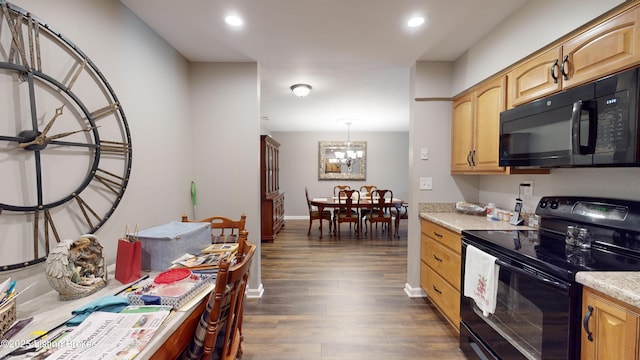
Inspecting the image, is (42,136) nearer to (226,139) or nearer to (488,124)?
(226,139)

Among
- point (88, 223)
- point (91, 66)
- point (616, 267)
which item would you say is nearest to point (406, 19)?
point (616, 267)

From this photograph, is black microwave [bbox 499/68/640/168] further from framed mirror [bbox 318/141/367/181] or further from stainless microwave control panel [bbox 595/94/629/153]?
framed mirror [bbox 318/141/367/181]

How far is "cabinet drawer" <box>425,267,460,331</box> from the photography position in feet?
6.63

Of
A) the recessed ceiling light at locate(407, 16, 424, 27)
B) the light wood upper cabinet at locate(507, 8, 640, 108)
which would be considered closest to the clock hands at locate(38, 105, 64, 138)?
the recessed ceiling light at locate(407, 16, 424, 27)

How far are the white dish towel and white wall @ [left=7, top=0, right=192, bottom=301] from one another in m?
2.30

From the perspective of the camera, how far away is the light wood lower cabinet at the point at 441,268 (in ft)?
6.64

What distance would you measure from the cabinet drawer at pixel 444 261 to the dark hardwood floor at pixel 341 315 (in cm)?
44

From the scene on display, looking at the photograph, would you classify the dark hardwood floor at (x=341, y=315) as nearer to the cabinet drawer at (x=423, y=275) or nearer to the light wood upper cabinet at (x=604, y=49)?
the cabinet drawer at (x=423, y=275)

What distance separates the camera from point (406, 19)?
1930 mm

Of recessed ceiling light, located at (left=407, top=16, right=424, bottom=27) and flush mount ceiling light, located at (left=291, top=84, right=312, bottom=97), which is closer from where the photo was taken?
recessed ceiling light, located at (left=407, top=16, right=424, bottom=27)

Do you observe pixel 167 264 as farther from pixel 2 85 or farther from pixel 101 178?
pixel 2 85

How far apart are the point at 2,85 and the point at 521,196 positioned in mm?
3233

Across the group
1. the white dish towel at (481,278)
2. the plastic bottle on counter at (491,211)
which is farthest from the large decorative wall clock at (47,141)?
the plastic bottle on counter at (491,211)

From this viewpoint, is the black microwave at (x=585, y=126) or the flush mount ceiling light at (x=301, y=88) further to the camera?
the flush mount ceiling light at (x=301, y=88)
